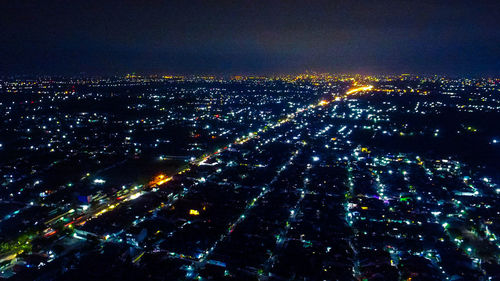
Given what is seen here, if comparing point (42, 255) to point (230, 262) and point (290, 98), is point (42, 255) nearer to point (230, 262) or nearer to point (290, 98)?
point (230, 262)

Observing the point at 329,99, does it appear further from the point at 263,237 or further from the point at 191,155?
the point at 263,237

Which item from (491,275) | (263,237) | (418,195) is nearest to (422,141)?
(418,195)

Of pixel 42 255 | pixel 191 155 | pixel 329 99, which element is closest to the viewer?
pixel 42 255

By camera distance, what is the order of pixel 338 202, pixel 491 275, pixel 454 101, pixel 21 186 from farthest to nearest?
pixel 454 101
pixel 21 186
pixel 338 202
pixel 491 275

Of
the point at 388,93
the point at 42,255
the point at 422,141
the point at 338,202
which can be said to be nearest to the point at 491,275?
the point at 338,202

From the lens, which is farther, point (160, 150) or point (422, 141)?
point (422, 141)

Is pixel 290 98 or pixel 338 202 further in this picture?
pixel 290 98
